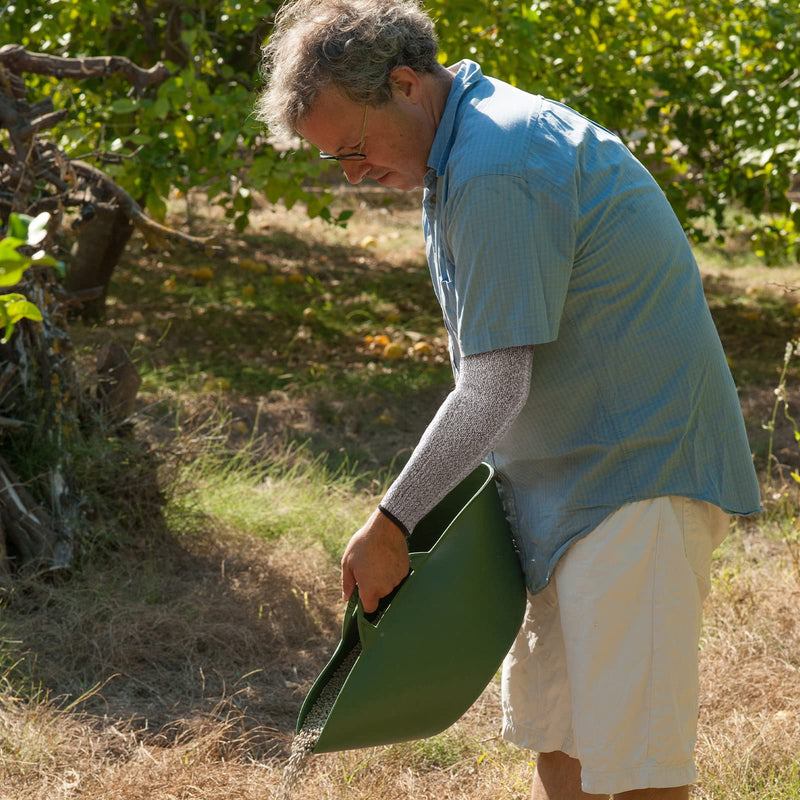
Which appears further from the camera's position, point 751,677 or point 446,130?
point 751,677

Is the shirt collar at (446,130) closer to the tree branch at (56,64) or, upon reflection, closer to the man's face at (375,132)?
the man's face at (375,132)

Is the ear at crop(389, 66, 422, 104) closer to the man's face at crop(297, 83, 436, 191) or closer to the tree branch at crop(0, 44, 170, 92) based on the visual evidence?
the man's face at crop(297, 83, 436, 191)

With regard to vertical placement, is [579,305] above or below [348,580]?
above

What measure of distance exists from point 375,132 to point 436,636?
82 cm

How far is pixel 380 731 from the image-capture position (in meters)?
1.65

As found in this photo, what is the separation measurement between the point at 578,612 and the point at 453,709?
0.94 feet

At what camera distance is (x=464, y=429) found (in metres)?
1.51

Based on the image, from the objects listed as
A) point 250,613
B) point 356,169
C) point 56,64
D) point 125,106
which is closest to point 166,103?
point 125,106

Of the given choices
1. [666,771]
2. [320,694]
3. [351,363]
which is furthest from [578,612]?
[351,363]

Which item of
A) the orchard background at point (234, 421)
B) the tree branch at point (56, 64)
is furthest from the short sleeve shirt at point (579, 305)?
the tree branch at point (56, 64)

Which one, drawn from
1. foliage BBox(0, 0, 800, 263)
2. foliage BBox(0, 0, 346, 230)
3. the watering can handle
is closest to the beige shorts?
the watering can handle

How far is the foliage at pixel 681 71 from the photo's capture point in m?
5.45

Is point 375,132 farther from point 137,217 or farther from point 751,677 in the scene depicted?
point 137,217

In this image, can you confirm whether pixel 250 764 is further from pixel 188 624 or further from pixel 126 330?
pixel 126 330
